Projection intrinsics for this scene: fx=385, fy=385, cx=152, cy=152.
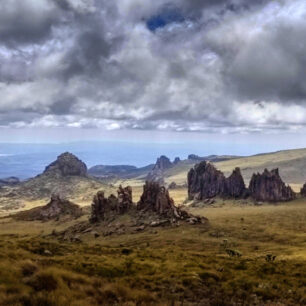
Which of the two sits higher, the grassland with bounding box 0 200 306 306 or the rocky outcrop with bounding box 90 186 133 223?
the grassland with bounding box 0 200 306 306

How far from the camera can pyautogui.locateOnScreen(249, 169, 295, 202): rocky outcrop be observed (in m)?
172

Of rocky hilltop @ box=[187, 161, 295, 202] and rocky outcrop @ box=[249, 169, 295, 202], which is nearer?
rocky outcrop @ box=[249, 169, 295, 202]

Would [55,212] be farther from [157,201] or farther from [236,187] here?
[236,187]

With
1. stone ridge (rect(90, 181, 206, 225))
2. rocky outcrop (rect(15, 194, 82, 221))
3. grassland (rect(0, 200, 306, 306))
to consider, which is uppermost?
grassland (rect(0, 200, 306, 306))

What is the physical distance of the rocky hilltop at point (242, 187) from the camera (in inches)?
6816

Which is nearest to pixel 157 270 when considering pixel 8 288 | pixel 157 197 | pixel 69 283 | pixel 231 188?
pixel 69 283

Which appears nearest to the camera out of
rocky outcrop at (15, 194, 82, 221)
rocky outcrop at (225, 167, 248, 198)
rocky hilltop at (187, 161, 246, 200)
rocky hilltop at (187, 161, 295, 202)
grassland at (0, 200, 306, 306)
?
grassland at (0, 200, 306, 306)

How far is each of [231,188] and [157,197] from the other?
3022 inches

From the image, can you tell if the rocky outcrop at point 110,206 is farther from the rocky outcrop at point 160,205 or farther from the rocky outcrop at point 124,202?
the rocky outcrop at point 160,205

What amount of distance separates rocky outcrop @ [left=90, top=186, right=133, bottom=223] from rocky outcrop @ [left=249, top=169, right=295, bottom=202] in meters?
75.7

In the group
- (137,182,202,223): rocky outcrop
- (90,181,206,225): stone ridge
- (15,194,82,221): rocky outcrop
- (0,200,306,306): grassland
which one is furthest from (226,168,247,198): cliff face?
(0,200,306,306): grassland

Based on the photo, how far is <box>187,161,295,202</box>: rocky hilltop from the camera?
6816 inches

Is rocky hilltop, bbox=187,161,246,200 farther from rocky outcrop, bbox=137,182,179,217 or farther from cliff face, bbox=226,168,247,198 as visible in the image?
rocky outcrop, bbox=137,182,179,217

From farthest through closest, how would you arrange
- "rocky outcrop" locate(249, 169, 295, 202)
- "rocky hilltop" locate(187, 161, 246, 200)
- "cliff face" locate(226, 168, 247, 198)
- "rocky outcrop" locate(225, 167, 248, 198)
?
"rocky hilltop" locate(187, 161, 246, 200) → "cliff face" locate(226, 168, 247, 198) → "rocky outcrop" locate(225, 167, 248, 198) → "rocky outcrop" locate(249, 169, 295, 202)
